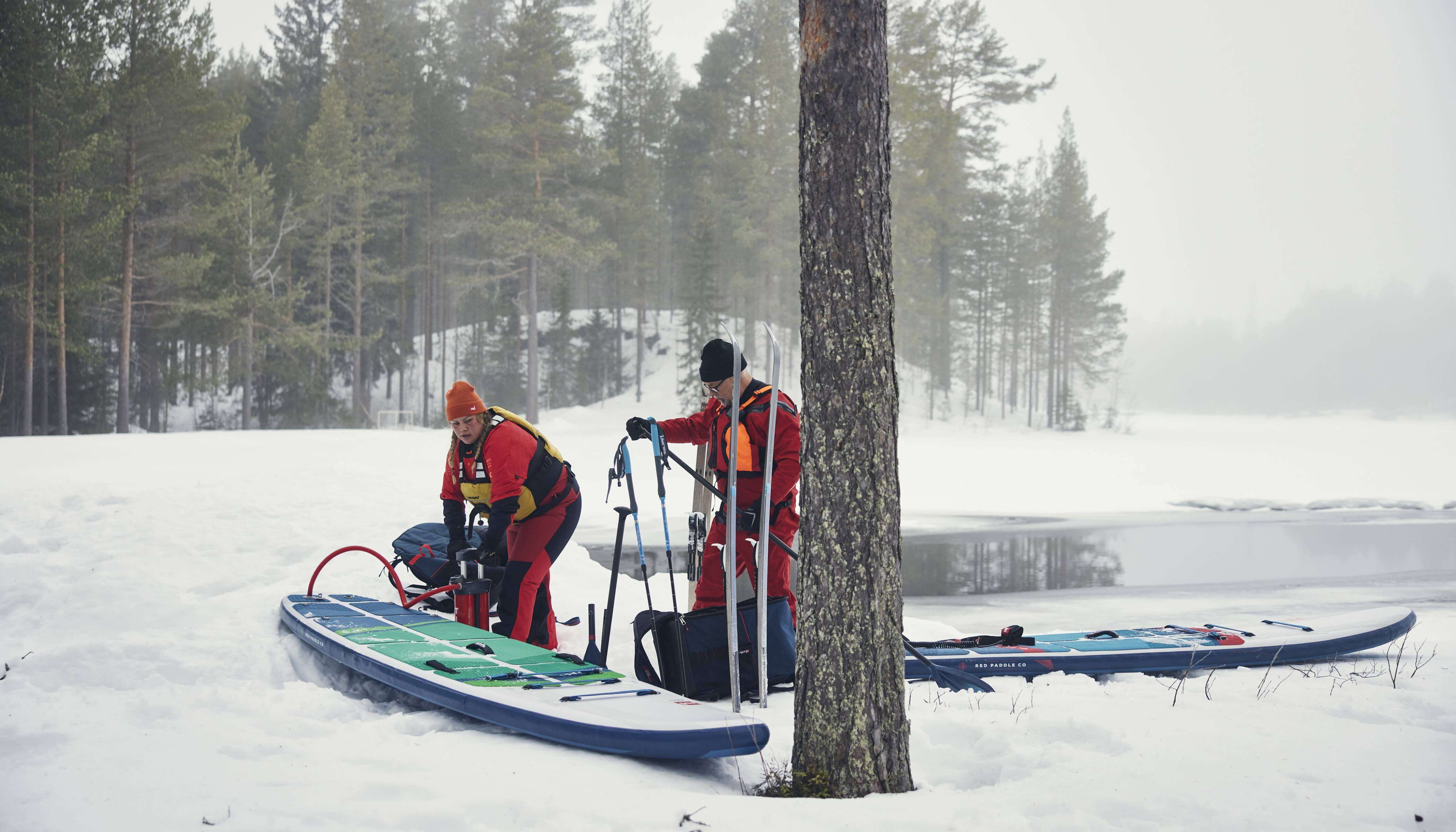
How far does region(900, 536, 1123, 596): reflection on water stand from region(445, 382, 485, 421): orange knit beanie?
547 cm

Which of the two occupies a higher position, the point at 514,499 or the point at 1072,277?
the point at 1072,277

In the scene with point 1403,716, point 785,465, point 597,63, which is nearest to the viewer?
point 1403,716

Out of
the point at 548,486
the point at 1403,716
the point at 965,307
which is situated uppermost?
the point at 965,307

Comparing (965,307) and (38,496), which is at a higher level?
(965,307)

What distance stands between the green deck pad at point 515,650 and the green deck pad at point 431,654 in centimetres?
9

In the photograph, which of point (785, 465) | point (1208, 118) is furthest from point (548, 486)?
point (1208, 118)

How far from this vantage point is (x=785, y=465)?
4801mm

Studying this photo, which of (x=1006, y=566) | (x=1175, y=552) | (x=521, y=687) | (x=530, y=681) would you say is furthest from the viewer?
(x=1175, y=552)

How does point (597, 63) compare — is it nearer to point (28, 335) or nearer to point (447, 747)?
point (28, 335)

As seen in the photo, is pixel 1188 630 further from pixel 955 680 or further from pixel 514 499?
pixel 514 499

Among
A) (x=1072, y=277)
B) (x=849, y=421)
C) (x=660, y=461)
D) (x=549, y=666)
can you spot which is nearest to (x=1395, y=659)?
(x=849, y=421)

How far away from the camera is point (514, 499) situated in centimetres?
525

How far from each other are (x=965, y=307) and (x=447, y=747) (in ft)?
144

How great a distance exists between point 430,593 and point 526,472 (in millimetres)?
1123
